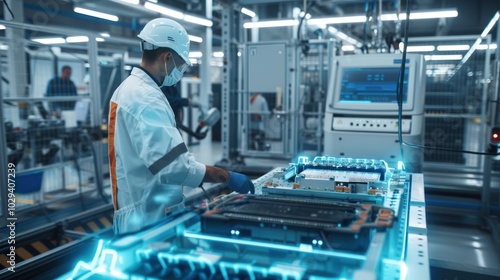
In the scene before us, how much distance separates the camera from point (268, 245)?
1.33 m

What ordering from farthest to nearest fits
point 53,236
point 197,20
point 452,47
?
point 197,20 < point 452,47 < point 53,236

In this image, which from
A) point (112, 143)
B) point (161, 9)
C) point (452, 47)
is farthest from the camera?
point (161, 9)

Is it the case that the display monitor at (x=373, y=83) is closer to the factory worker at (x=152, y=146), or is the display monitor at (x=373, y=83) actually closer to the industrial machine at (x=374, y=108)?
the industrial machine at (x=374, y=108)

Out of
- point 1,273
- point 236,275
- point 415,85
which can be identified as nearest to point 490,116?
point 415,85

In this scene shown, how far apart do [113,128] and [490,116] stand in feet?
12.6

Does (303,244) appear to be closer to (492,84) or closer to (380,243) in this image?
(380,243)

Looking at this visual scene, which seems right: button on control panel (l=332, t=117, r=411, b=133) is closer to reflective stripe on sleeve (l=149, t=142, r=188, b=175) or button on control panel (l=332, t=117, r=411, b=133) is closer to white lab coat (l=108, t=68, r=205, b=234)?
white lab coat (l=108, t=68, r=205, b=234)

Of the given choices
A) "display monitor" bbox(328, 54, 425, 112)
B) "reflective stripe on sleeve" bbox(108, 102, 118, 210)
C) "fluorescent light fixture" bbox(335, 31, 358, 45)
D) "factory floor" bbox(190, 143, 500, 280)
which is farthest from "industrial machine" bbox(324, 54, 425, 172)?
"fluorescent light fixture" bbox(335, 31, 358, 45)

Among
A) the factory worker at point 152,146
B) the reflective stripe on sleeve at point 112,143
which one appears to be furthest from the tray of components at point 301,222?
the reflective stripe on sleeve at point 112,143

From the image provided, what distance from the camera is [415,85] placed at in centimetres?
375

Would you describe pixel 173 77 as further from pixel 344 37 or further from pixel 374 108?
pixel 344 37

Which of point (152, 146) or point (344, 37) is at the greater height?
point (344, 37)

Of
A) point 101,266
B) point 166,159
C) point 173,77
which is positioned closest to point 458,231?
point 173,77

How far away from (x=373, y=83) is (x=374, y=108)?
27 centimetres
